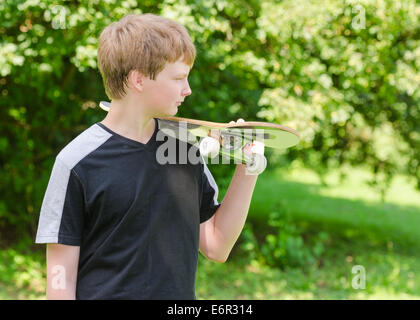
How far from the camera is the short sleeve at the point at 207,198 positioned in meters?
1.55

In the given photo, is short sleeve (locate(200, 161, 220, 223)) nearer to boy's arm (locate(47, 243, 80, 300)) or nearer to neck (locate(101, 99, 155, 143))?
neck (locate(101, 99, 155, 143))

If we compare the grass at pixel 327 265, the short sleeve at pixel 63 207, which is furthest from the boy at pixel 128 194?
the grass at pixel 327 265

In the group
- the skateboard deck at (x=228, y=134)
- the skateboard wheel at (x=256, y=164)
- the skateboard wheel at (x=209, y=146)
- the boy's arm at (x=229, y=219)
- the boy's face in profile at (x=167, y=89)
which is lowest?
the boy's arm at (x=229, y=219)

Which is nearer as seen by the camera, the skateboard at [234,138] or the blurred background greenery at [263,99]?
the skateboard at [234,138]

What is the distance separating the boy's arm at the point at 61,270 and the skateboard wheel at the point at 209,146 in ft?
1.35

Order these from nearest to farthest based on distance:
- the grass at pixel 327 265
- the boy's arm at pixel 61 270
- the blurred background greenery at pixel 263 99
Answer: the boy's arm at pixel 61 270, the blurred background greenery at pixel 263 99, the grass at pixel 327 265

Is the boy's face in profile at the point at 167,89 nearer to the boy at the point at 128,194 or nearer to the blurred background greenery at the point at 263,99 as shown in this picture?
the boy at the point at 128,194

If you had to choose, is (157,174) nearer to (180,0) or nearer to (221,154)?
(221,154)

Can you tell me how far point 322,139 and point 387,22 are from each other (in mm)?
2377

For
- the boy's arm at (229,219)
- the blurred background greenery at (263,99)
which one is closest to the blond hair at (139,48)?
the boy's arm at (229,219)

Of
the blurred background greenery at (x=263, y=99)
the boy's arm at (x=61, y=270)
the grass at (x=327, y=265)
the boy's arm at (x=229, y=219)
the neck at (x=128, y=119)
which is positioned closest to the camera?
the boy's arm at (x=61, y=270)

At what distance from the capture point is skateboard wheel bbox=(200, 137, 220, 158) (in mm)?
1432

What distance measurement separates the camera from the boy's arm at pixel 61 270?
1280mm

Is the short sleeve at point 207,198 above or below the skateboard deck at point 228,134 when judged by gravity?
below
